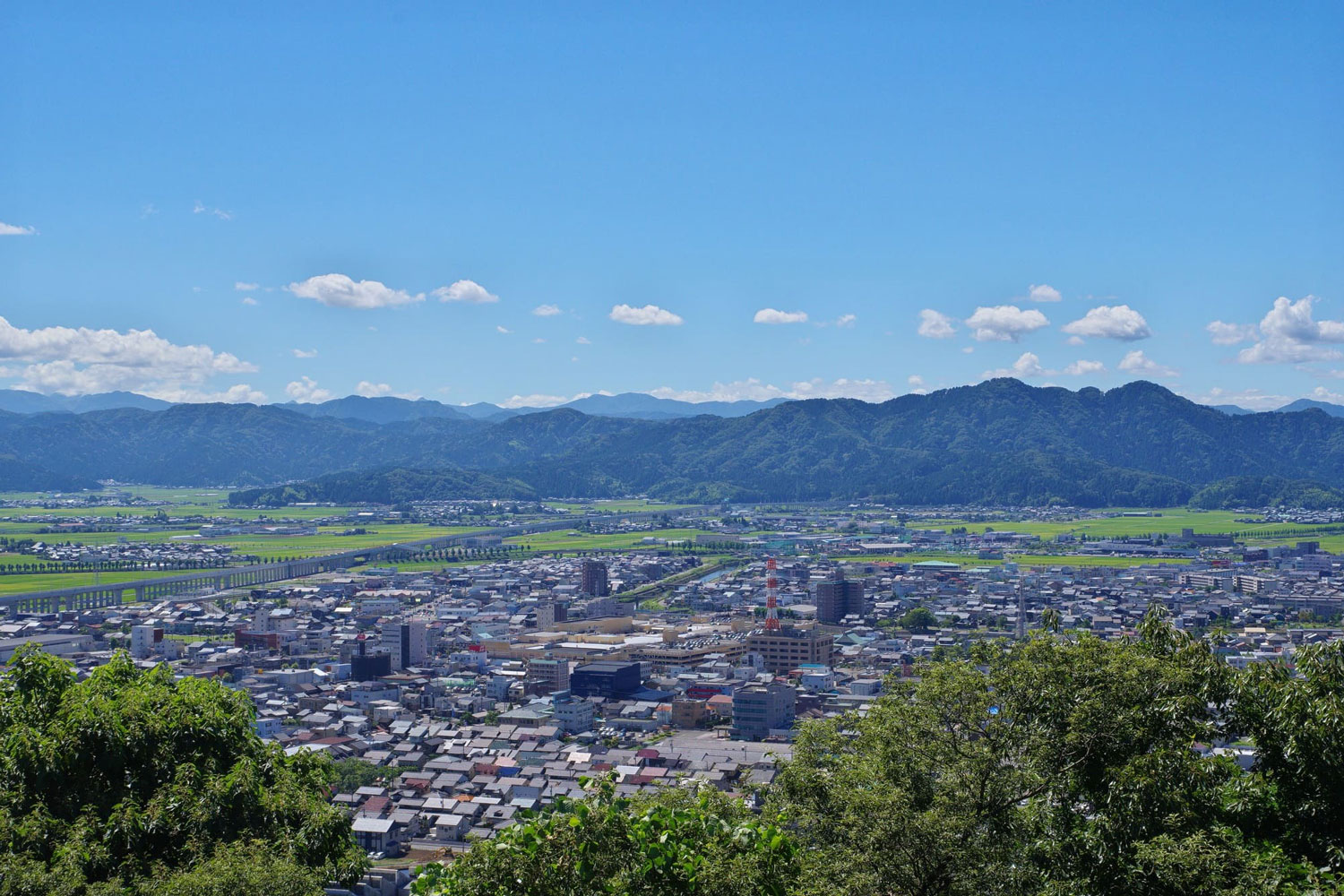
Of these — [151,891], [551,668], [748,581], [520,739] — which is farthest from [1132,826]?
[748,581]

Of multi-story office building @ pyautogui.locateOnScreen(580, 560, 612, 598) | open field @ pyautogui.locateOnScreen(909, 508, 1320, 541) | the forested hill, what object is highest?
the forested hill

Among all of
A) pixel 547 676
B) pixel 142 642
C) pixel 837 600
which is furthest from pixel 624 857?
pixel 837 600

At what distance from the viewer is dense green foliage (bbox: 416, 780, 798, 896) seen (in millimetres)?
4918

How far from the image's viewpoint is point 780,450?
118562 mm

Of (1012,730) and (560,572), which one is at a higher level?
(1012,730)

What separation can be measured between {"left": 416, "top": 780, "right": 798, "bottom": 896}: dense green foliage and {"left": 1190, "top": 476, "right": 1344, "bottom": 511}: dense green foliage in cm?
9032

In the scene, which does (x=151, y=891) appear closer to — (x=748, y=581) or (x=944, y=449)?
(x=748, y=581)

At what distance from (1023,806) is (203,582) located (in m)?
48.9

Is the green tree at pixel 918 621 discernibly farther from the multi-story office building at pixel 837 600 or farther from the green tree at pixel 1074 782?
the green tree at pixel 1074 782

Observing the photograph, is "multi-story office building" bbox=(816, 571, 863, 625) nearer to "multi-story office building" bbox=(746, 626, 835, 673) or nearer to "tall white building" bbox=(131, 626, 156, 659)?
"multi-story office building" bbox=(746, 626, 835, 673)

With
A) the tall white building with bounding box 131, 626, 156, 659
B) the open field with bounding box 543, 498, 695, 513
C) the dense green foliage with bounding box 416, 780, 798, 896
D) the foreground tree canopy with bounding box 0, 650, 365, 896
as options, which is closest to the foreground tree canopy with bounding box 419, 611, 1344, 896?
the dense green foliage with bounding box 416, 780, 798, 896

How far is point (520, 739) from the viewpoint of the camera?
22.1m

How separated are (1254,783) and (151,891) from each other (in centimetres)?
529

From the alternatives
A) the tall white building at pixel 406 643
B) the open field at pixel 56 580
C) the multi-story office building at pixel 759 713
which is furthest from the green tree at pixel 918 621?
the open field at pixel 56 580
